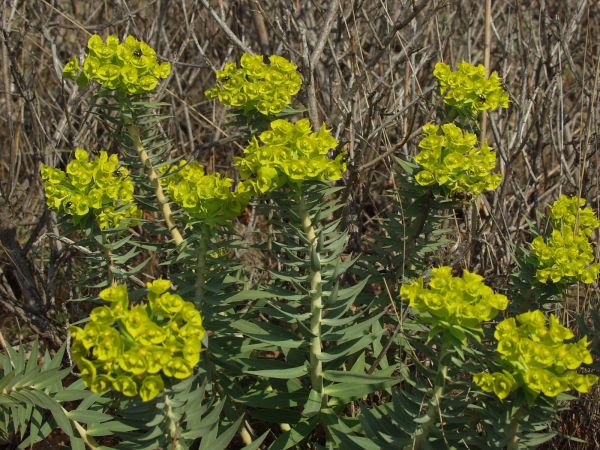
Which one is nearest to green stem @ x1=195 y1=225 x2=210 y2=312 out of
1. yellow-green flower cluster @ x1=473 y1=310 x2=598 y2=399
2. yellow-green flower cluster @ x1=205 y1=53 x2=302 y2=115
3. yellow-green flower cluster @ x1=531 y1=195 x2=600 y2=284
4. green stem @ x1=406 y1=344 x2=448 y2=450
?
yellow-green flower cluster @ x1=205 y1=53 x2=302 y2=115

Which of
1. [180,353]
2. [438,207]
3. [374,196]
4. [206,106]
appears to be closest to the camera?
[180,353]

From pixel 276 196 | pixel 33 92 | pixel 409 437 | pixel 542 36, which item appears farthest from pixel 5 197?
pixel 542 36

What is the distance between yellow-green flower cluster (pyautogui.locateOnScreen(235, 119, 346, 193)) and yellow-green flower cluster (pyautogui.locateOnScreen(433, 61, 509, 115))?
62cm

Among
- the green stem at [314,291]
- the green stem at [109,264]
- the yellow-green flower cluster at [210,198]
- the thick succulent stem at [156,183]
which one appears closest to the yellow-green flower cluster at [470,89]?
the green stem at [314,291]

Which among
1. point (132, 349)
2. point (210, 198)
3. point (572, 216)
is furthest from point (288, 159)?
point (572, 216)

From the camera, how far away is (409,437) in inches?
89.9

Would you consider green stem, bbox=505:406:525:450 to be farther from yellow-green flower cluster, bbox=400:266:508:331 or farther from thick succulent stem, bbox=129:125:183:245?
thick succulent stem, bbox=129:125:183:245

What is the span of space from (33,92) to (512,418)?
3.33 meters

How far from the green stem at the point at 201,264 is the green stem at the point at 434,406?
0.87 m

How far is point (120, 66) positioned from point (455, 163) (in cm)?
126

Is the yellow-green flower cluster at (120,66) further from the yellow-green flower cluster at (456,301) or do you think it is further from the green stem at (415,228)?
the yellow-green flower cluster at (456,301)

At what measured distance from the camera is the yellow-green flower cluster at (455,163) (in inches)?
98.0

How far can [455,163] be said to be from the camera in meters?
2.48

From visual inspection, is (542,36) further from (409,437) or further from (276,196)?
(409,437)
